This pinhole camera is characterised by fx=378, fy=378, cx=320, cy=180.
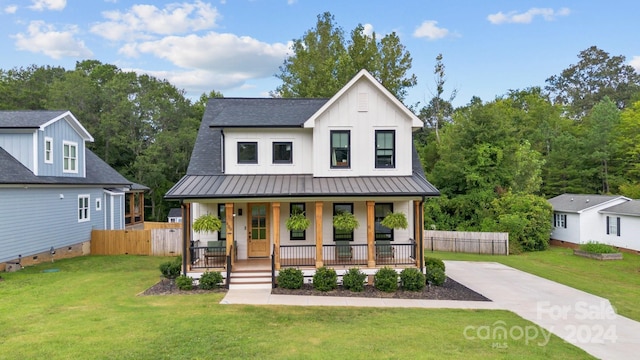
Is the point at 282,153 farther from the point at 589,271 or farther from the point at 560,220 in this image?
the point at 560,220

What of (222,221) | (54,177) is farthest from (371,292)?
(54,177)

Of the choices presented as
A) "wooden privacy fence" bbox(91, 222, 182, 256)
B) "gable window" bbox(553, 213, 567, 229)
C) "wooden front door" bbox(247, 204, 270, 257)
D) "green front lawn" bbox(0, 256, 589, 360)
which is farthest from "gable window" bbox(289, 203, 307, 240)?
"gable window" bbox(553, 213, 567, 229)

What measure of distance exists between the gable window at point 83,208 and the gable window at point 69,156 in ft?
5.29

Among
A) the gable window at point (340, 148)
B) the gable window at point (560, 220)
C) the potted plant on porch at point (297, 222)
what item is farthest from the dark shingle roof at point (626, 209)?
the potted plant on porch at point (297, 222)

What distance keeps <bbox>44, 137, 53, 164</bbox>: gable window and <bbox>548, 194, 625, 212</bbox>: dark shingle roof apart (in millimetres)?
34631

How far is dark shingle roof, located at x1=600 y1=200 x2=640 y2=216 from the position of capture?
85.0 feet

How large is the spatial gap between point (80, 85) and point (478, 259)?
40.1 metres

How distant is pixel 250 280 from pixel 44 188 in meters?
12.2

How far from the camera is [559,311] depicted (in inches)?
452

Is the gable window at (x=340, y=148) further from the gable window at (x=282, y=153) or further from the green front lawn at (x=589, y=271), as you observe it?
the green front lawn at (x=589, y=271)

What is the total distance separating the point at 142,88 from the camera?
4241 cm

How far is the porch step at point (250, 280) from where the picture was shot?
526 inches

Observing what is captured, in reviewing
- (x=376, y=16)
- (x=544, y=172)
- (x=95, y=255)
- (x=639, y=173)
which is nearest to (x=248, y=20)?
(x=376, y=16)

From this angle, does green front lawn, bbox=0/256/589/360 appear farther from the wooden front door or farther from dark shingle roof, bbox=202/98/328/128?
dark shingle roof, bbox=202/98/328/128
